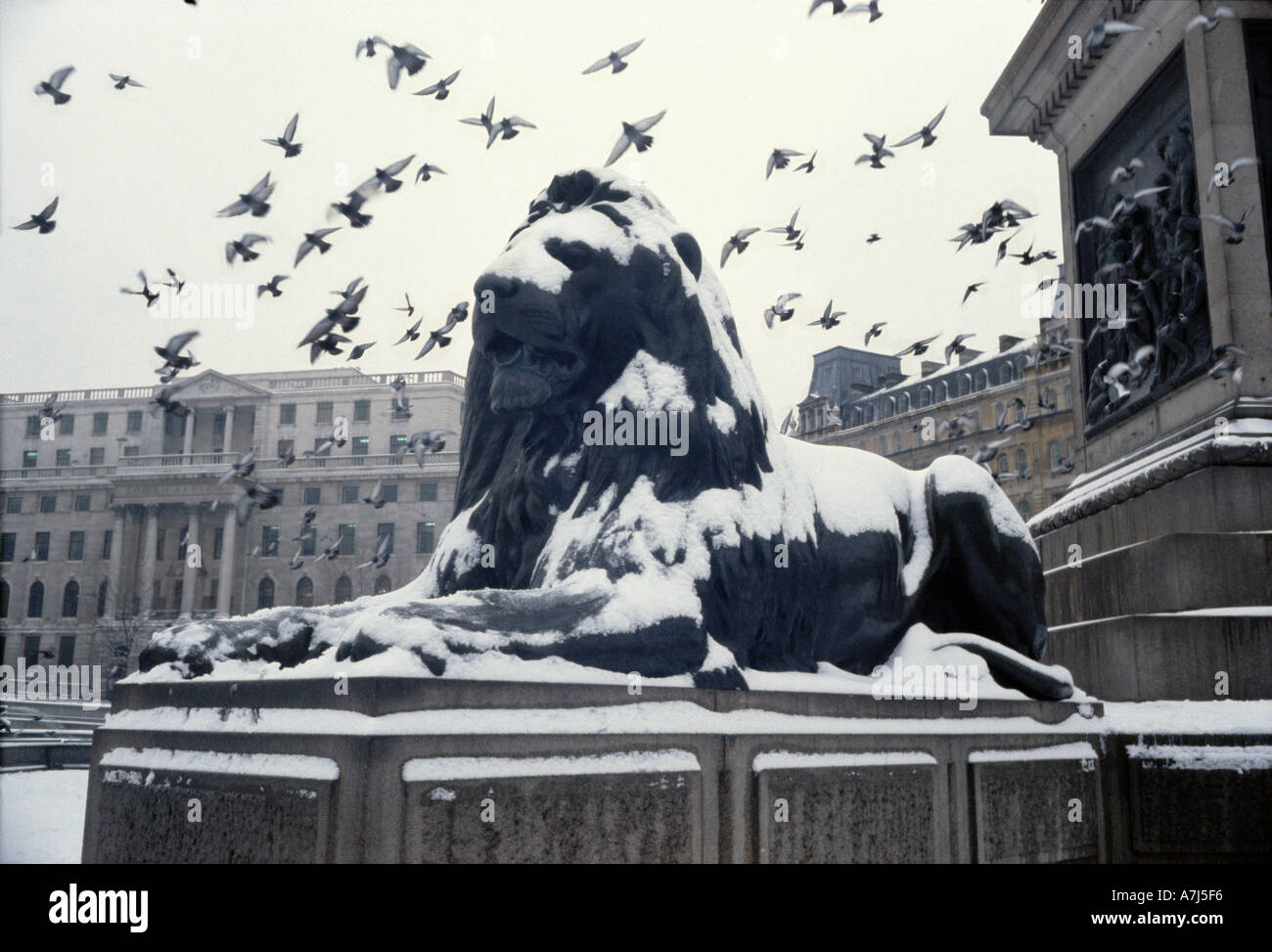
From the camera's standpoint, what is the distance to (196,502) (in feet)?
237

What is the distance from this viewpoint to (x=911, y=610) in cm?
467

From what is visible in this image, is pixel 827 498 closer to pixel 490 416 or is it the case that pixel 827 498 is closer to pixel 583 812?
pixel 490 416

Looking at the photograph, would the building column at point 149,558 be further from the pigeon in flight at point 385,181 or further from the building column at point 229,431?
the pigeon in flight at point 385,181

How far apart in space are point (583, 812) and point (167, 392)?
6.04 meters

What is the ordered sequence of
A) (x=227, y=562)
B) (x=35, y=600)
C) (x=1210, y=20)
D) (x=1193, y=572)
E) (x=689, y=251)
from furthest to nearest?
(x=227, y=562) → (x=35, y=600) → (x=1210, y=20) → (x=1193, y=572) → (x=689, y=251)

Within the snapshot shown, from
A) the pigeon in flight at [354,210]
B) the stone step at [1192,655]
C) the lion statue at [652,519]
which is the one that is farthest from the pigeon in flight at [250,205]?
the stone step at [1192,655]

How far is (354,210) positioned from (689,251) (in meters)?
2.71

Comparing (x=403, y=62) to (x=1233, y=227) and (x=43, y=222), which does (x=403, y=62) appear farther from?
(x=1233, y=227)

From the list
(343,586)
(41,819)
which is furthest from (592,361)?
(343,586)

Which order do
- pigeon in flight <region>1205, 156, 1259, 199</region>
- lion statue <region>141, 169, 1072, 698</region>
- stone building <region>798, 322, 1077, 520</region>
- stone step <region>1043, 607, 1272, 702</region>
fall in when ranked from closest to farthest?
lion statue <region>141, 169, 1072, 698</region>, stone step <region>1043, 607, 1272, 702</region>, pigeon in flight <region>1205, 156, 1259, 199</region>, stone building <region>798, 322, 1077, 520</region>

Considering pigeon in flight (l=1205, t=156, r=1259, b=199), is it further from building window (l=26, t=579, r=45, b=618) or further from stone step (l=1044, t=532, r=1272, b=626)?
building window (l=26, t=579, r=45, b=618)

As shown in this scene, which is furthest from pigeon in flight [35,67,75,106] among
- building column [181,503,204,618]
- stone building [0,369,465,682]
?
building column [181,503,204,618]

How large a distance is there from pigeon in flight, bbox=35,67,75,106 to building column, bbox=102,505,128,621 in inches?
2762

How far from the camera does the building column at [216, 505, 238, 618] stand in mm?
70938
